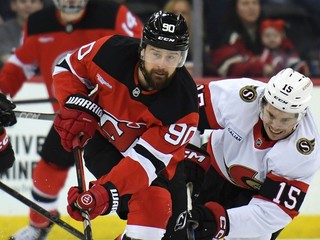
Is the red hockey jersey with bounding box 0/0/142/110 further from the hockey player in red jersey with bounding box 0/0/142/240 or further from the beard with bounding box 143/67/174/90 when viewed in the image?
the beard with bounding box 143/67/174/90

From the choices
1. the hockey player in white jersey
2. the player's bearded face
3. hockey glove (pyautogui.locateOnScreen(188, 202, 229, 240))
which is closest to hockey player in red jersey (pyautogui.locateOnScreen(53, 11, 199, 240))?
hockey glove (pyautogui.locateOnScreen(188, 202, 229, 240))

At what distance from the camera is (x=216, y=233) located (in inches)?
152

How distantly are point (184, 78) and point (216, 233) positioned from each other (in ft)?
1.92

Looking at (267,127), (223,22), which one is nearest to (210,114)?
(267,127)

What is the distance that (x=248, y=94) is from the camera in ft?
13.0

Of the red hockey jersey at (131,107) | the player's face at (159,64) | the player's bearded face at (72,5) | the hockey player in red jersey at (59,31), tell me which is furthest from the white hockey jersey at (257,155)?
the player's bearded face at (72,5)

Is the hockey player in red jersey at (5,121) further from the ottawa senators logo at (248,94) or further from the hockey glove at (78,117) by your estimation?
the ottawa senators logo at (248,94)

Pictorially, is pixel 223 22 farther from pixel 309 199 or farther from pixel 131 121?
pixel 131 121

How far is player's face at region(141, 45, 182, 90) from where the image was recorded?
3648 millimetres

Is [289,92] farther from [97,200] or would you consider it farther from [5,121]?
[5,121]

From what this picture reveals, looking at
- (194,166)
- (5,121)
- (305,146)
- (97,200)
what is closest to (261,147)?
(305,146)

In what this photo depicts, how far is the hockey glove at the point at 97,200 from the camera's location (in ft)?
11.6

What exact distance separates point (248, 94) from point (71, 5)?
5.51 feet

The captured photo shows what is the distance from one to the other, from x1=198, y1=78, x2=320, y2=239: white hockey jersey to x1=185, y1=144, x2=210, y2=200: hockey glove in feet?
0.32
